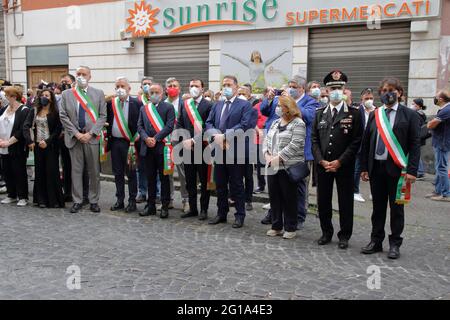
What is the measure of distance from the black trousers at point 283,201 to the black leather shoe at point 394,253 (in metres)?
1.26

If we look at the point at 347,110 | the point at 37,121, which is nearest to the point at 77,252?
the point at 37,121

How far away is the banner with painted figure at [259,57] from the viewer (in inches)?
514

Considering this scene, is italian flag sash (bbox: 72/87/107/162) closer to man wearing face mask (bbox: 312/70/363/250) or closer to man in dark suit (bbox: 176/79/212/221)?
man in dark suit (bbox: 176/79/212/221)

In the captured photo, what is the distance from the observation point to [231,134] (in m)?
6.27

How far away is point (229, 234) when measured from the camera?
6133mm

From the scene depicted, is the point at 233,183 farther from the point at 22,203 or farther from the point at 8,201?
the point at 8,201

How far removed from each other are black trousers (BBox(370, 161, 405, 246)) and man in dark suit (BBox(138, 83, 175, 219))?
10.0ft

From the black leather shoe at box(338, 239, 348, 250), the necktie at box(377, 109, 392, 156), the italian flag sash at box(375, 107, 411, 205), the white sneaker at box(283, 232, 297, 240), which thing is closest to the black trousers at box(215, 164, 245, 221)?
the white sneaker at box(283, 232, 297, 240)

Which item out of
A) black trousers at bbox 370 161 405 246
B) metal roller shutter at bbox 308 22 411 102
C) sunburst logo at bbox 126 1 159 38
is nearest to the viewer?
black trousers at bbox 370 161 405 246

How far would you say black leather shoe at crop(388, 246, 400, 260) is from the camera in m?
5.14

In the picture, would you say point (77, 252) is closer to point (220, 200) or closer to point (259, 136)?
point (220, 200)

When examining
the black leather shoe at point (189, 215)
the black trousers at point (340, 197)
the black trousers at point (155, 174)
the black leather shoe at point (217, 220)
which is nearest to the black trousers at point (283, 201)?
the black trousers at point (340, 197)

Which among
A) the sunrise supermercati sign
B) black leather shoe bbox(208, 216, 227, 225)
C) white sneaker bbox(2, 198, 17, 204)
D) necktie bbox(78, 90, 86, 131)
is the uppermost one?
the sunrise supermercati sign

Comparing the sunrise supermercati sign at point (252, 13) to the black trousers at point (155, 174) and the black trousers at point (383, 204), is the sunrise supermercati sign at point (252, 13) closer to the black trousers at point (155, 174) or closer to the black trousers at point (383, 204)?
the black trousers at point (383, 204)
